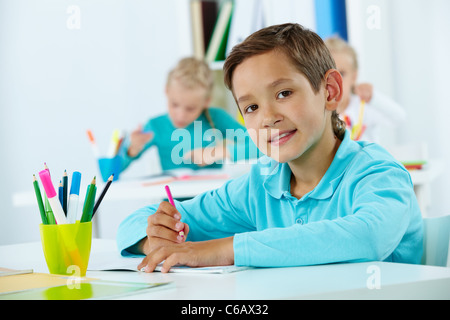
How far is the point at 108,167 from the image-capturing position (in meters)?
2.46

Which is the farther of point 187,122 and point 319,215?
point 187,122

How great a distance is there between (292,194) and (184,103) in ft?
6.38

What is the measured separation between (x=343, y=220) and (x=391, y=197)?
0.10 meters

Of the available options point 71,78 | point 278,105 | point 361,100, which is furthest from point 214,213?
point 71,78

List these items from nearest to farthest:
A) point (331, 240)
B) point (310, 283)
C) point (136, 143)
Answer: point (310, 283) < point (331, 240) < point (136, 143)

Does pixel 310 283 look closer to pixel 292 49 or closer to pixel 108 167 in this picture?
pixel 292 49

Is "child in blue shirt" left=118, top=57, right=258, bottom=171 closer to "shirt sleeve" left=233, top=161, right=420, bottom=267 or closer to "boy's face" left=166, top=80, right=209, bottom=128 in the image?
"boy's face" left=166, top=80, right=209, bottom=128

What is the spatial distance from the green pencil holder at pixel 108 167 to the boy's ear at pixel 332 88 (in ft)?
4.87

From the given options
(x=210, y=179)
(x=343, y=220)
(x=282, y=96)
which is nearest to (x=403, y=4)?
(x=210, y=179)

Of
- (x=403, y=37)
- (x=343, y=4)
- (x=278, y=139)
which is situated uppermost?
(x=343, y=4)

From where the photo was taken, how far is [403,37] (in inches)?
156

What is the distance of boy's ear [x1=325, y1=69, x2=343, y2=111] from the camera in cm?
109

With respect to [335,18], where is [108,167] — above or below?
below
